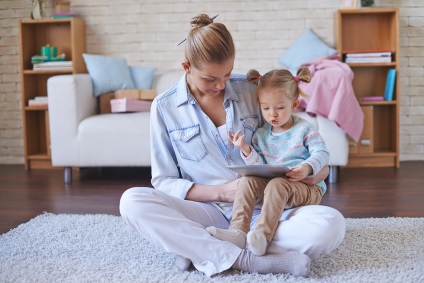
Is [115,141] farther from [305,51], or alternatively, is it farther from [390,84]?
[390,84]

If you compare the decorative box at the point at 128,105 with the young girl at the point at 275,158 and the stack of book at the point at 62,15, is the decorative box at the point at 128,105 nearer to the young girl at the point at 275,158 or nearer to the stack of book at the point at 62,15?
the stack of book at the point at 62,15

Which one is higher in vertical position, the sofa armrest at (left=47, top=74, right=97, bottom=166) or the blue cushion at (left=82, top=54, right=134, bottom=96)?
the blue cushion at (left=82, top=54, right=134, bottom=96)

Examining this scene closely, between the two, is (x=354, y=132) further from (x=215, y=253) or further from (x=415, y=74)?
(x=215, y=253)

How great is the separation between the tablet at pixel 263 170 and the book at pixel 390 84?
2.89m

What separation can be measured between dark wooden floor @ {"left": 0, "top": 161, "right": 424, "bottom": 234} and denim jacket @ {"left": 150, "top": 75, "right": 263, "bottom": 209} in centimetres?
101

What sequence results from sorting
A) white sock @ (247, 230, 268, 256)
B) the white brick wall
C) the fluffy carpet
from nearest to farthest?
white sock @ (247, 230, 268, 256) < the fluffy carpet < the white brick wall

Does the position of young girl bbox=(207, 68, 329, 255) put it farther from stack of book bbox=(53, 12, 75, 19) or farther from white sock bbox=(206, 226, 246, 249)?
stack of book bbox=(53, 12, 75, 19)

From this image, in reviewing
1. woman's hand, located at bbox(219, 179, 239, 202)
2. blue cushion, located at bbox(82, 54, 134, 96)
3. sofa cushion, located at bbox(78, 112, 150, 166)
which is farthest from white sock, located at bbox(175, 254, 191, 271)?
blue cushion, located at bbox(82, 54, 134, 96)

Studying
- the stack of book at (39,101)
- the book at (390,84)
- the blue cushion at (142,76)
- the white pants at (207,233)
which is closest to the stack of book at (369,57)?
the book at (390,84)

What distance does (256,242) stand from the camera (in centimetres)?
186

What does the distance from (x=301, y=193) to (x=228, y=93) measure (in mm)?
433

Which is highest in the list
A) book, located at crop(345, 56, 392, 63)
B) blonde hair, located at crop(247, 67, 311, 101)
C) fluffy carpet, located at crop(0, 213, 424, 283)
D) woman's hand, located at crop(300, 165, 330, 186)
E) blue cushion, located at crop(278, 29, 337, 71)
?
blue cushion, located at crop(278, 29, 337, 71)

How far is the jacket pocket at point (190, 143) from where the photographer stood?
7.07 feet

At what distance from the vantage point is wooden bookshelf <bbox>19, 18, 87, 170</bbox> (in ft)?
16.1
